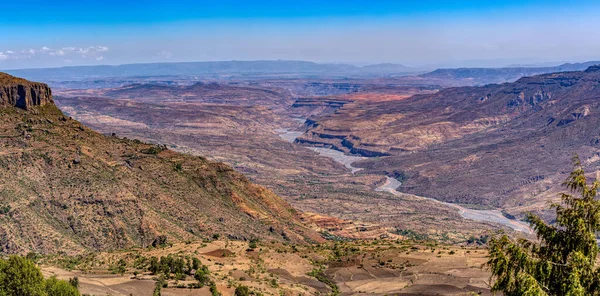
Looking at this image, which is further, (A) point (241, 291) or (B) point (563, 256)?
(A) point (241, 291)

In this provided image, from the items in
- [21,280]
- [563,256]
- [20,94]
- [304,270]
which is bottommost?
[304,270]

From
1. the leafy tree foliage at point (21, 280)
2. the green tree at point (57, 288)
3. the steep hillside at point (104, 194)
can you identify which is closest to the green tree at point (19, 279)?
the leafy tree foliage at point (21, 280)

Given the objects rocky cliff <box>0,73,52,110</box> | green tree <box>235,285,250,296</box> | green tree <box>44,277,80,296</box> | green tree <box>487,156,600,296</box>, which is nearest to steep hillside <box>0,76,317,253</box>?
rocky cliff <box>0,73,52,110</box>

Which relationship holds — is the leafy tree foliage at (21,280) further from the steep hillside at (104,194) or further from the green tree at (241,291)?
the steep hillside at (104,194)

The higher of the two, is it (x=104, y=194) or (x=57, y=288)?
(x=57, y=288)

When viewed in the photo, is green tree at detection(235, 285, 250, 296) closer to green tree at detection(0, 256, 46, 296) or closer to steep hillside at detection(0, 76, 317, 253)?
green tree at detection(0, 256, 46, 296)

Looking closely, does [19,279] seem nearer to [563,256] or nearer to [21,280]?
[21,280]

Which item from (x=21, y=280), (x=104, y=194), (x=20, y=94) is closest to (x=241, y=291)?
(x=21, y=280)

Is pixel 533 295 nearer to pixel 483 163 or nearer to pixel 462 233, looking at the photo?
pixel 462 233
